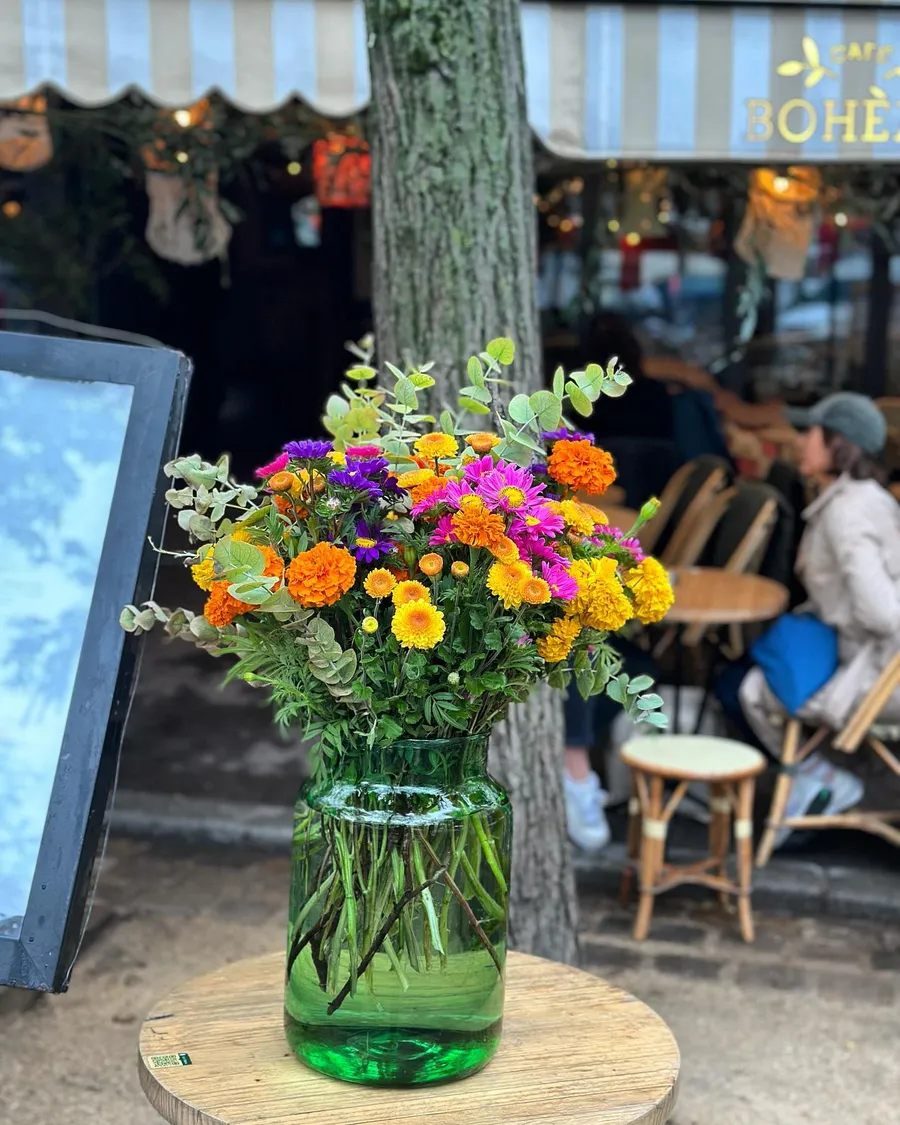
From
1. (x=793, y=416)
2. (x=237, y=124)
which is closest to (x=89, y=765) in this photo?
(x=237, y=124)

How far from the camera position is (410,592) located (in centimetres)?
154

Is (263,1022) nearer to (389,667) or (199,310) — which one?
(389,667)

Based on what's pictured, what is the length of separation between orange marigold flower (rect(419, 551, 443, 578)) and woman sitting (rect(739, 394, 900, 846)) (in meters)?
2.72

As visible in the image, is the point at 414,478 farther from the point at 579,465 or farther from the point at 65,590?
the point at 65,590

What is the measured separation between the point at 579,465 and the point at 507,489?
0.14 m

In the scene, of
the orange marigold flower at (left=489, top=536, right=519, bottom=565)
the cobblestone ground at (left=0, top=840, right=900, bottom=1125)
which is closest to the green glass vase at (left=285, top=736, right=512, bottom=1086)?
the orange marigold flower at (left=489, top=536, right=519, bottom=565)

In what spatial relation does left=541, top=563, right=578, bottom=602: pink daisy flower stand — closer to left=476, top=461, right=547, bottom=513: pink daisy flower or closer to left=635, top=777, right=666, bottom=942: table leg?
left=476, top=461, right=547, bottom=513: pink daisy flower

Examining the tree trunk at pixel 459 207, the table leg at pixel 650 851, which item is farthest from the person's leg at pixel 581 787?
the tree trunk at pixel 459 207

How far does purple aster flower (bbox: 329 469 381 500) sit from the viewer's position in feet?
5.19

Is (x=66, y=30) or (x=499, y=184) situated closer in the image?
(x=499, y=184)

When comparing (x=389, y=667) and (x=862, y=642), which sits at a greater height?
(x=389, y=667)

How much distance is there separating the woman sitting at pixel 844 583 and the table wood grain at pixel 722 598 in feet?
0.54

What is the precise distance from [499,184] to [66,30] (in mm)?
1921

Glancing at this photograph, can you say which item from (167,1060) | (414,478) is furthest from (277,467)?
(167,1060)
